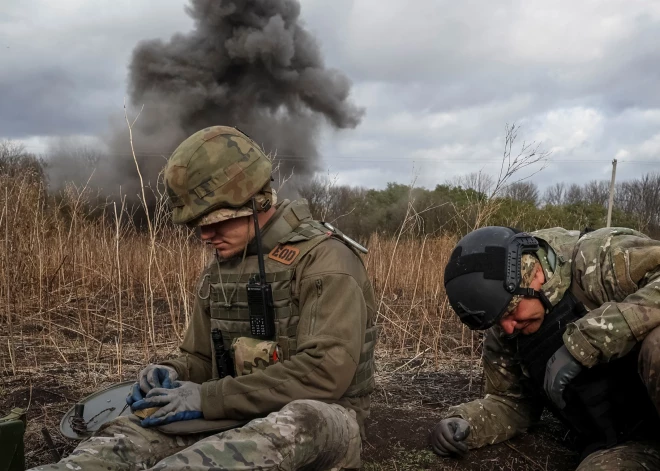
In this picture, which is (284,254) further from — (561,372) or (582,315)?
(582,315)

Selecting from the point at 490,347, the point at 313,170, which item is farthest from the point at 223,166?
the point at 313,170

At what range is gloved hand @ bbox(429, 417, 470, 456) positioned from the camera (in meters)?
2.52

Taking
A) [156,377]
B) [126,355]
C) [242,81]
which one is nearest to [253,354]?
[156,377]

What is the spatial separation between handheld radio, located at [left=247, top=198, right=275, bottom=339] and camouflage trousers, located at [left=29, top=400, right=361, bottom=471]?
386 millimetres

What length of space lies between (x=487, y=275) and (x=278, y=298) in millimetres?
820

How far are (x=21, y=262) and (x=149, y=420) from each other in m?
3.75

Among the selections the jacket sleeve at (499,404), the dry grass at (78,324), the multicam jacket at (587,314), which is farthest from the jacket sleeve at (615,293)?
the dry grass at (78,324)

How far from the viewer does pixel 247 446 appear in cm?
167

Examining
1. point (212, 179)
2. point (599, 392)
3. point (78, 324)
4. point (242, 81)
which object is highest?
point (242, 81)

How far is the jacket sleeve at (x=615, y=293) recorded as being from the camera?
1992 millimetres

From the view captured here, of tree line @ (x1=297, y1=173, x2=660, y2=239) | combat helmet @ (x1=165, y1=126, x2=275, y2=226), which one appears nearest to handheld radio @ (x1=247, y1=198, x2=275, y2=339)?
combat helmet @ (x1=165, y1=126, x2=275, y2=226)

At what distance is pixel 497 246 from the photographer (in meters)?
2.22

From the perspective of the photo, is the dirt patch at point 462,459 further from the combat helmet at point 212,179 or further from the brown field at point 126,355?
the combat helmet at point 212,179

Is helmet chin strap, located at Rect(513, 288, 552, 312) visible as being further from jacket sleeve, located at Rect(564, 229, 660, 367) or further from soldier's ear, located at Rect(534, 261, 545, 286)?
jacket sleeve, located at Rect(564, 229, 660, 367)
